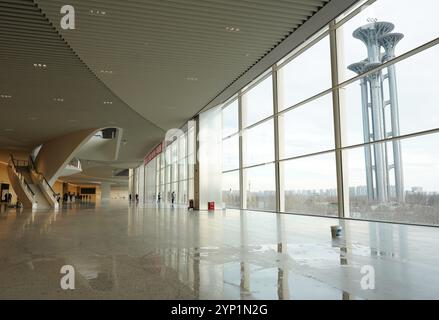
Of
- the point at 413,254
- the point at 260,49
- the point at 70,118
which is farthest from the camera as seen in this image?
the point at 70,118

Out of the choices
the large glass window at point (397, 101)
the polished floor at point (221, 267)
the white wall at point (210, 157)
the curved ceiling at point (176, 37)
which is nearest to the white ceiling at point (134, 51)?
the curved ceiling at point (176, 37)

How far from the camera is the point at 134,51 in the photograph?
10.5 meters

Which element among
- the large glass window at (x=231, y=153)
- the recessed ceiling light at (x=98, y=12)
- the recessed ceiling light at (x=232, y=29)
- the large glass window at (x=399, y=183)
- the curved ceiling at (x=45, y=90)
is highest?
the curved ceiling at (x=45, y=90)

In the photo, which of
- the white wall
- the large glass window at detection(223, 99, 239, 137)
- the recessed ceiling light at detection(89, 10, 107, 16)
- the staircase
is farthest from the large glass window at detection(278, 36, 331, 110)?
the staircase

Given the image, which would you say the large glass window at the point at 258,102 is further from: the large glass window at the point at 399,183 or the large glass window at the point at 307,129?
the large glass window at the point at 399,183

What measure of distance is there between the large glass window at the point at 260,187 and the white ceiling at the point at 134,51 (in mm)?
4319

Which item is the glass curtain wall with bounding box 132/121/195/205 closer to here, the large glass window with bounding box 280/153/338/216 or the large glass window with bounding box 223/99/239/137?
the large glass window with bounding box 223/99/239/137

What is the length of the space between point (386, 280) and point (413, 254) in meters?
1.92

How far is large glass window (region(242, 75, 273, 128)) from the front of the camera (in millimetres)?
16827

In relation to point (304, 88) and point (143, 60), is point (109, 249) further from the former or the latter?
point (304, 88)

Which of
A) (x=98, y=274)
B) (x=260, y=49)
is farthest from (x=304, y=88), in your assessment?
(x=98, y=274)

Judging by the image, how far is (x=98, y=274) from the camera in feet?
12.7

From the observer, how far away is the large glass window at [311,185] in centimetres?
1311

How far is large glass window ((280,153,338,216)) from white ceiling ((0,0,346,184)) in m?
4.43
